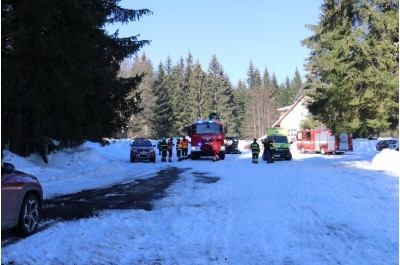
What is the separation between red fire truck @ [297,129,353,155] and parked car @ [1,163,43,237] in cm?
3571

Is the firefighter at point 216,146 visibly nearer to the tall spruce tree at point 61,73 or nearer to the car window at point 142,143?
the car window at point 142,143

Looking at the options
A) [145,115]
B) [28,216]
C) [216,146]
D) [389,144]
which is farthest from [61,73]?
[145,115]

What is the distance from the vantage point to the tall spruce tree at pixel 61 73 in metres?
11.3

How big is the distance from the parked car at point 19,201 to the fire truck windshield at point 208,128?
23.2 metres

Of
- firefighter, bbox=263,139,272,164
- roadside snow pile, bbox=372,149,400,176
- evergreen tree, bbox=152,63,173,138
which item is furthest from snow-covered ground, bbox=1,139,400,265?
evergreen tree, bbox=152,63,173,138

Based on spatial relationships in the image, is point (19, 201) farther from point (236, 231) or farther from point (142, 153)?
point (142, 153)

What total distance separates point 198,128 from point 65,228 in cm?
2340

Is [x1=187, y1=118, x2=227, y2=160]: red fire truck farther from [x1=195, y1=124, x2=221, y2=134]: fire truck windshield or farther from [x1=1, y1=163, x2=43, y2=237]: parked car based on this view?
[x1=1, y1=163, x2=43, y2=237]: parked car

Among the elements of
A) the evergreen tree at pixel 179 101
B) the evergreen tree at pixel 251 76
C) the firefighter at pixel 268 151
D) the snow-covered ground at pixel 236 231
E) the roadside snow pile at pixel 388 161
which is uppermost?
the evergreen tree at pixel 251 76

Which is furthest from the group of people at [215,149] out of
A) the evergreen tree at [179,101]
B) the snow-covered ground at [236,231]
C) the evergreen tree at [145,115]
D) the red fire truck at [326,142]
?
the evergreen tree at [179,101]

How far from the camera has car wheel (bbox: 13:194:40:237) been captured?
654 cm

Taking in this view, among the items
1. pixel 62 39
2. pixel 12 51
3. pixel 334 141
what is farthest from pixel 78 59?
pixel 334 141

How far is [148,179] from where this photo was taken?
16234 millimetres

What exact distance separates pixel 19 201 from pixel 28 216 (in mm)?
540
